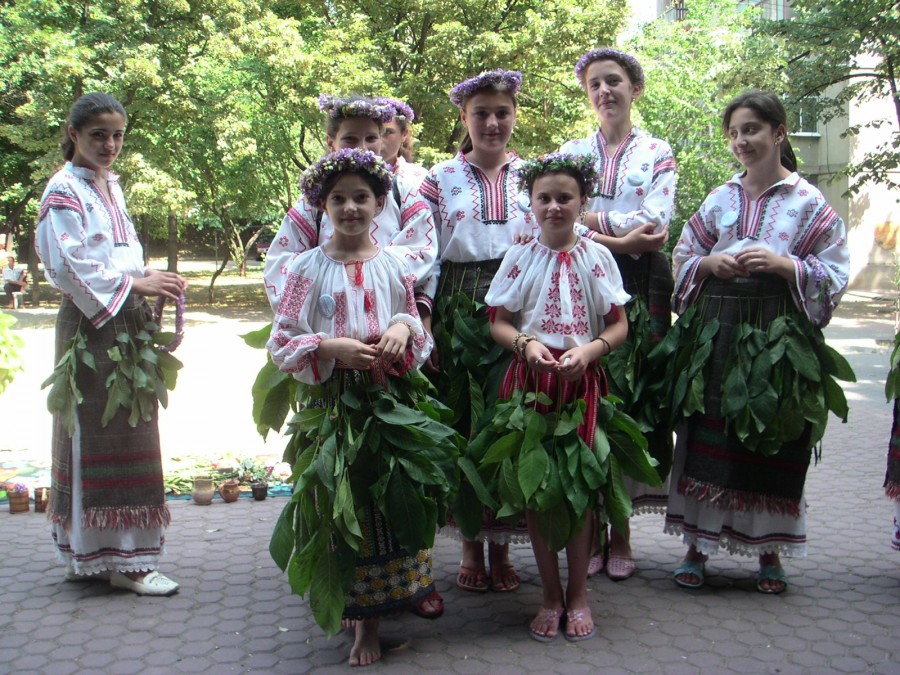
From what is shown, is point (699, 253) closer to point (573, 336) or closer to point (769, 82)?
point (573, 336)

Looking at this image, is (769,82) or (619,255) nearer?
(619,255)

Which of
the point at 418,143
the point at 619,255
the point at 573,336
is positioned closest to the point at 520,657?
the point at 573,336

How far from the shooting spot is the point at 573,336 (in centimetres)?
353

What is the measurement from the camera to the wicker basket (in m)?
5.34

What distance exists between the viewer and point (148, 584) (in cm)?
411

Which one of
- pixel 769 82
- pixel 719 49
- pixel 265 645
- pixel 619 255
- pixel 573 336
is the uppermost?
pixel 719 49

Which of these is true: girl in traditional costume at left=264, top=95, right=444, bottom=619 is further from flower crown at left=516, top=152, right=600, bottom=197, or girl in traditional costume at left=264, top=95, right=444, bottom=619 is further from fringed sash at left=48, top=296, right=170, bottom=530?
fringed sash at left=48, top=296, right=170, bottom=530

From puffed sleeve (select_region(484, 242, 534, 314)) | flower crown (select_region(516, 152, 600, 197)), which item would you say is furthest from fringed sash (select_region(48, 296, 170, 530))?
flower crown (select_region(516, 152, 600, 197))

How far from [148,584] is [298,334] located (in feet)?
5.29

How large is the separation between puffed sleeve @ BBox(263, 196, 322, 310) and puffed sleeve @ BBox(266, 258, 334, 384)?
205mm

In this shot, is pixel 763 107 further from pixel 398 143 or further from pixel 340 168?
pixel 340 168

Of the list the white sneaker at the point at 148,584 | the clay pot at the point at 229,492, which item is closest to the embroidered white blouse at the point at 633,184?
the white sneaker at the point at 148,584

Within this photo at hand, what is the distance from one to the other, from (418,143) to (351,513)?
Answer: 1341 centimetres

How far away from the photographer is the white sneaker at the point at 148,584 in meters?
4.10
